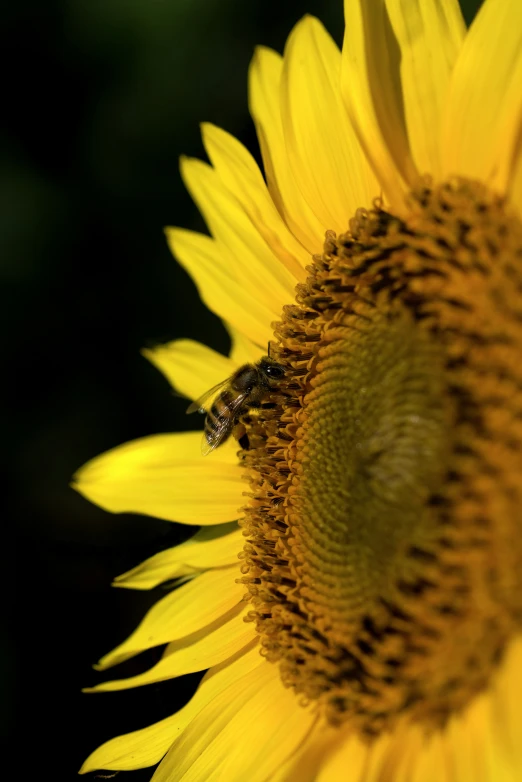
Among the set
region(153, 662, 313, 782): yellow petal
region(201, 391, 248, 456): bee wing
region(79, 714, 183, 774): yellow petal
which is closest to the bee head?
region(201, 391, 248, 456): bee wing

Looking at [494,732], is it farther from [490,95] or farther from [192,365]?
[192,365]

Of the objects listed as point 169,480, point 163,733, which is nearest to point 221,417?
point 169,480

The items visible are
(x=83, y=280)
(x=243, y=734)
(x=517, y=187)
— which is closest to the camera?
(x=517, y=187)

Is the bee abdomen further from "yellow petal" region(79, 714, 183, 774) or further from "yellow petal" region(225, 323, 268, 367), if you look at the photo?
"yellow petal" region(79, 714, 183, 774)

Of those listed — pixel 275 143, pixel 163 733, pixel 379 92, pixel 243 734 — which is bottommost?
pixel 243 734

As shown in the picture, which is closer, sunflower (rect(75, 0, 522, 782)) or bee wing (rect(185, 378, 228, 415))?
sunflower (rect(75, 0, 522, 782))

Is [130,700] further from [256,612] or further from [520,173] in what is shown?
[520,173]
